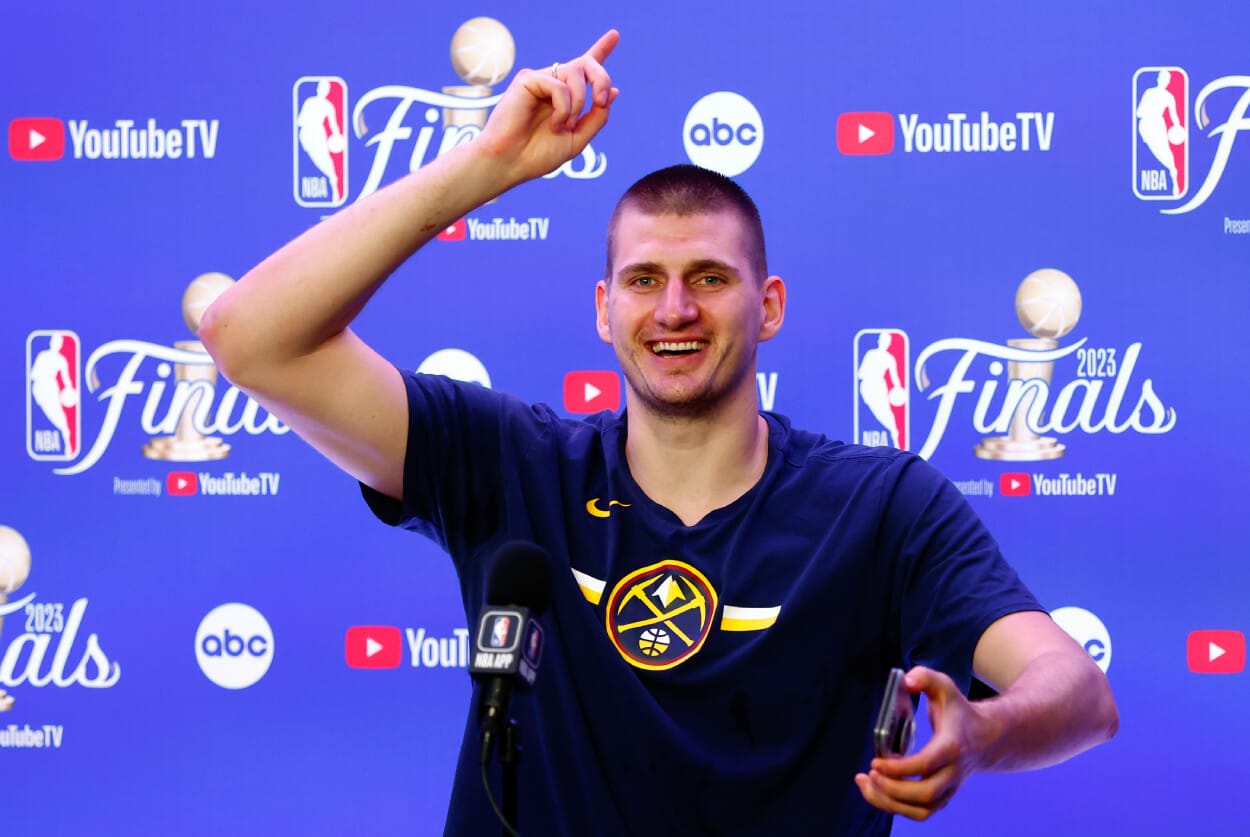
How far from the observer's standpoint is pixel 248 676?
2.92 metres

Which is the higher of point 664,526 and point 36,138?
point 36,138

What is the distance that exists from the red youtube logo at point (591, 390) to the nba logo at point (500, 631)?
167cm

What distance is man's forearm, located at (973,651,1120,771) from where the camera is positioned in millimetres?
1441

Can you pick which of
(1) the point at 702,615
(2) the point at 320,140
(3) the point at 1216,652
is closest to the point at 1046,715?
(1) the point at 702,615

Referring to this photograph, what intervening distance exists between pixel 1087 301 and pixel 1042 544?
52cm

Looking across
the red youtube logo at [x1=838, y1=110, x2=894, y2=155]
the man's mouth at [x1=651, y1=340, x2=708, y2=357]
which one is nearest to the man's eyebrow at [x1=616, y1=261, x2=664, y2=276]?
the man's mouth at [x1=651, y1=340, x2=708, y2=357]

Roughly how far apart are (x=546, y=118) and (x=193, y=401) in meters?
1.52

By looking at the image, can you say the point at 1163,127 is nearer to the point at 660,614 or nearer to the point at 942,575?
the point at 942,575

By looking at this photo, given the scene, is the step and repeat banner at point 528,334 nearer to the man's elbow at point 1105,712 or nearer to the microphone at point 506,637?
the man's elbow at point 1105,712

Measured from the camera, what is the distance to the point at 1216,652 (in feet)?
9.04

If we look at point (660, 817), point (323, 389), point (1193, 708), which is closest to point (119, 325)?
point (323, 389)

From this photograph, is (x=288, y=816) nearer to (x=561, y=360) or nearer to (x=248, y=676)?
(x=248, y=676)

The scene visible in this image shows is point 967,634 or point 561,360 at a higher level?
point 561,360

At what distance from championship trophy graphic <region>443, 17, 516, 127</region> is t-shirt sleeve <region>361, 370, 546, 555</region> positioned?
116cm
